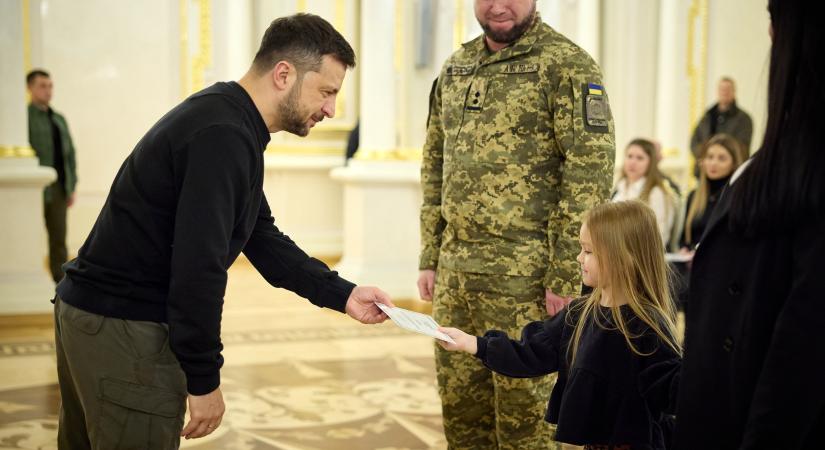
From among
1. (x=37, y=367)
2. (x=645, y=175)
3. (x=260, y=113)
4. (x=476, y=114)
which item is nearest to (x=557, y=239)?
(x=476, y=114)

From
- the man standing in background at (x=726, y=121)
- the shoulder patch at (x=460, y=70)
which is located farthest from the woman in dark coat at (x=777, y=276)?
the man standing in background at (x=726, y=121)

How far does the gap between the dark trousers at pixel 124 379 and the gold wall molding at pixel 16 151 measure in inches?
189

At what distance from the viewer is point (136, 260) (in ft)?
6.53

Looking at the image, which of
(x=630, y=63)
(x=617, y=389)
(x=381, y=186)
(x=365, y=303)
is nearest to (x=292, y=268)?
(x=365, y=303)

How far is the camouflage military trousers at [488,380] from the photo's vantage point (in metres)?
2.87

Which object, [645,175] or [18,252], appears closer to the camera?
[645,175]

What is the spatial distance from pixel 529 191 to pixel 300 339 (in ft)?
11.1

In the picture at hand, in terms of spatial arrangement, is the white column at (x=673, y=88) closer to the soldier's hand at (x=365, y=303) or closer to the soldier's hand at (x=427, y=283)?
the soldier's hand at (x=427, y=283)

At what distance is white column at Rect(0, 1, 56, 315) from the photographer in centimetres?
634

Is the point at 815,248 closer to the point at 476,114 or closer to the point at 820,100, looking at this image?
the point at 820,100

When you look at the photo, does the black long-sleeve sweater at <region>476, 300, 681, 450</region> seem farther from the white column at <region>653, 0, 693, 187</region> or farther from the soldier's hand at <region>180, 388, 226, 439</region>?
the white column at <region>653, 0, 693, 187</region>

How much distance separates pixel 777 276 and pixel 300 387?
355 cm

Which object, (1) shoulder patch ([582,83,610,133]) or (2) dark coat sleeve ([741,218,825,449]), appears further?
(1) shoulder patch ([582,83,610,133])

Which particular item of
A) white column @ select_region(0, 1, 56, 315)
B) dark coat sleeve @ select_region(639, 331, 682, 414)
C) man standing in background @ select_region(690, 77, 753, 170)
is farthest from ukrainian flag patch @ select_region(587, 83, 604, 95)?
man standing in background @ select_region(690, 77, 753, 170)
